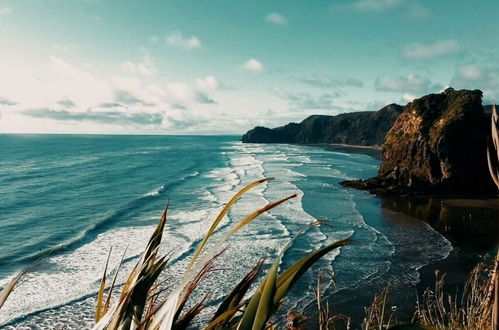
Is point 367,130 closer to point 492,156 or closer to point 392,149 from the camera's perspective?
point 392,149

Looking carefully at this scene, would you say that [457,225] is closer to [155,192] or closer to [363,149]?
[155,192]

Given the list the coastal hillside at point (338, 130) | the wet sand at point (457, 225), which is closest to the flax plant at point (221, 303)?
the wet sand at point (457, 225)

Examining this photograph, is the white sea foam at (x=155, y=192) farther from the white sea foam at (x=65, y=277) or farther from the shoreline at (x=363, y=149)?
the shoreline at (x=363, y=149)

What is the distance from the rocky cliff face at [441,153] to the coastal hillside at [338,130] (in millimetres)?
95693

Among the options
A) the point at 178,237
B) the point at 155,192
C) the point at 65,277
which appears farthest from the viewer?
the point at 155,192

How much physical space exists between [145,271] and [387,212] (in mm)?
32917

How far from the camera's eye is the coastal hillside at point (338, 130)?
148 metres

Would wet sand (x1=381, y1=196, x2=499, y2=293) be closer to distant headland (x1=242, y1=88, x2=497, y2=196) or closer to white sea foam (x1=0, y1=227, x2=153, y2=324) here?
distant headland (x1=242, y1=88, x2=497, y2=196)

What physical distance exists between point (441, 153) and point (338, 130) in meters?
124

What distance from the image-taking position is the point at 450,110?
46.2 metres

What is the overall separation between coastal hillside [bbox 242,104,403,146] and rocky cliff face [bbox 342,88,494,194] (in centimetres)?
9569

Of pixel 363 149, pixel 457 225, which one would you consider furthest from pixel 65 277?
pixel 363 149

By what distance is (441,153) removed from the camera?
138 ft

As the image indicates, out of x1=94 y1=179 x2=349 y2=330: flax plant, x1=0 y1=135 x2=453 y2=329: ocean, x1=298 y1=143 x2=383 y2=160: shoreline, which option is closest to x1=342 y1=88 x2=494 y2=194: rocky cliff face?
x1=0 y1=135 x2=453 y2=329: ocean
